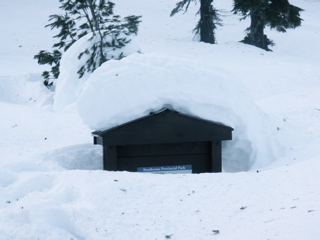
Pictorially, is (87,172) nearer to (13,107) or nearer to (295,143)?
(295,143)

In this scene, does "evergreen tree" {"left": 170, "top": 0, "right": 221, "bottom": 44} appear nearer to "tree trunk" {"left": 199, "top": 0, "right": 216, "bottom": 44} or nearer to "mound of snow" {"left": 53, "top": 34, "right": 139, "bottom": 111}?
"tree trunk" {"left": 199, "top": 0, "right": 216, "bottom": 44}

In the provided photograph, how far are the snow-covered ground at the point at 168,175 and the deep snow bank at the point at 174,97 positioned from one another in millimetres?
15

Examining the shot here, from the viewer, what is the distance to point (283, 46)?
28.3m

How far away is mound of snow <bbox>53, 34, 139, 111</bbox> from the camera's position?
11.7 m

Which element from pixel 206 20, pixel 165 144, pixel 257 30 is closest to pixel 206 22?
pixel 206 20

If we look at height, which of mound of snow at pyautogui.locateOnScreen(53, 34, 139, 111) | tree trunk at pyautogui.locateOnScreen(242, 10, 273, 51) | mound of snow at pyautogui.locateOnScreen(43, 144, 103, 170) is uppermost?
tree trunk at pyautogui.locateOnScreen(242, 10, 273, 51)

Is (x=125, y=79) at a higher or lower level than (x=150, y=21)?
lower

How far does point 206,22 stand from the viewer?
22766 millimetres

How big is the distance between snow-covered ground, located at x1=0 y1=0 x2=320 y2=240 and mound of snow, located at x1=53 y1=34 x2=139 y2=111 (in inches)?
5.4

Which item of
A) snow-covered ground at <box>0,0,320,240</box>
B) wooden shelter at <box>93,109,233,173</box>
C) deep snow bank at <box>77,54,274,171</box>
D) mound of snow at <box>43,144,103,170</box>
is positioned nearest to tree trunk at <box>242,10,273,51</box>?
snow-covered ground at <box>0,0,320,240</box>

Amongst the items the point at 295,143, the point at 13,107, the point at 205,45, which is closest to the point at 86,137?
the point at 13,107

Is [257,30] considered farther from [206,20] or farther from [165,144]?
[165,144]

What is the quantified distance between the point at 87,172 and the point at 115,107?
4.98ft

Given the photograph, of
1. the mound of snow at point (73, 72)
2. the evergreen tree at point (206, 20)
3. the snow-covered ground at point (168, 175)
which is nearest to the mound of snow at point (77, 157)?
the snow-covered ground at point (168, 175)
